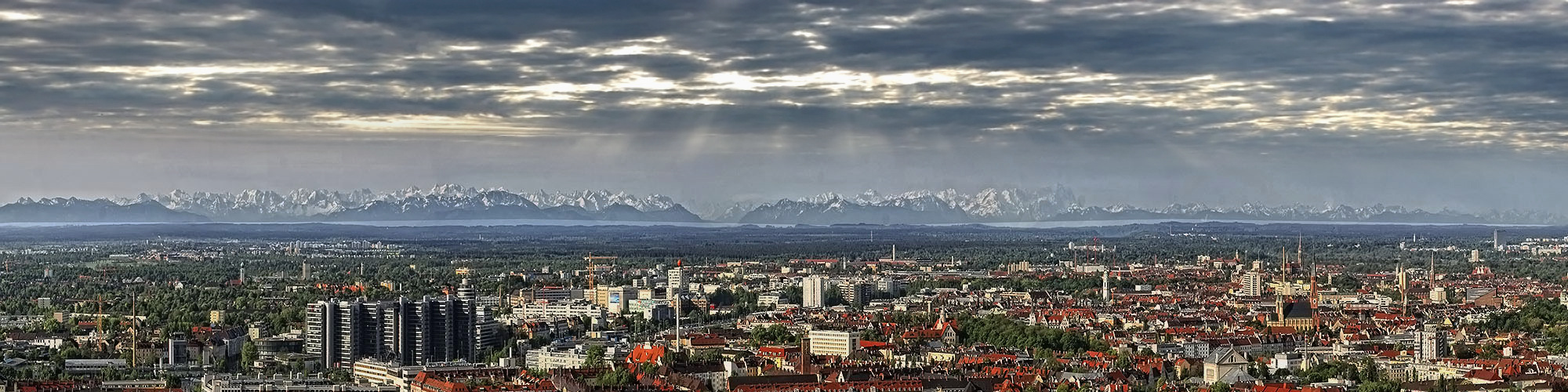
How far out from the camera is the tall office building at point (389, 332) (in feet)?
196

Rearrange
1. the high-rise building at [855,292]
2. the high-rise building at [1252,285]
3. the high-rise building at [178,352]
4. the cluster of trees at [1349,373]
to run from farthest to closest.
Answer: the high-rise building at [1252,285]
the high-rise building at [855,292]
the high-rise building at [178,352]
the cluster of trees at [1349,373]

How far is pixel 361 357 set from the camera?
59219mm

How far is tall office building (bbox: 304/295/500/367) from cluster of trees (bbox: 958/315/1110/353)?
44.7 ft

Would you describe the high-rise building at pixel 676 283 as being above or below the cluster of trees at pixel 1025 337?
above

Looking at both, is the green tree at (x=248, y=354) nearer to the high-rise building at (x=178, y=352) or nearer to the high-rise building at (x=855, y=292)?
the high-rise building at (x=178, y=352)

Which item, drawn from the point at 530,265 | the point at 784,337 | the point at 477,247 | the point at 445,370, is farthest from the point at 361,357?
the point at 477,247

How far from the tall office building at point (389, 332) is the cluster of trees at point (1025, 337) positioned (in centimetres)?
1364

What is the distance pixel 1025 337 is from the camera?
63.8 meters

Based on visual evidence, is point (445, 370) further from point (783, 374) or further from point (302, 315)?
point (302, 315)

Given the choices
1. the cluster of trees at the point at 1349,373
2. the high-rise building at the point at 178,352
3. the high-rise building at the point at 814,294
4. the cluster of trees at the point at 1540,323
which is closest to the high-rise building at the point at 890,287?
the high-rise building at the point at 814,294

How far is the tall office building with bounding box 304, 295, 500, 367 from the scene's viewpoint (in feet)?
196

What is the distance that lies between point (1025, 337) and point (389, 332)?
16.0 meters

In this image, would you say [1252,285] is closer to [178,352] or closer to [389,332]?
[389,332]

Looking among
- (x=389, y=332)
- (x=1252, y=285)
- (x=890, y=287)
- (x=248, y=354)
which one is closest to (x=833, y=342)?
(x=389, y=332)
